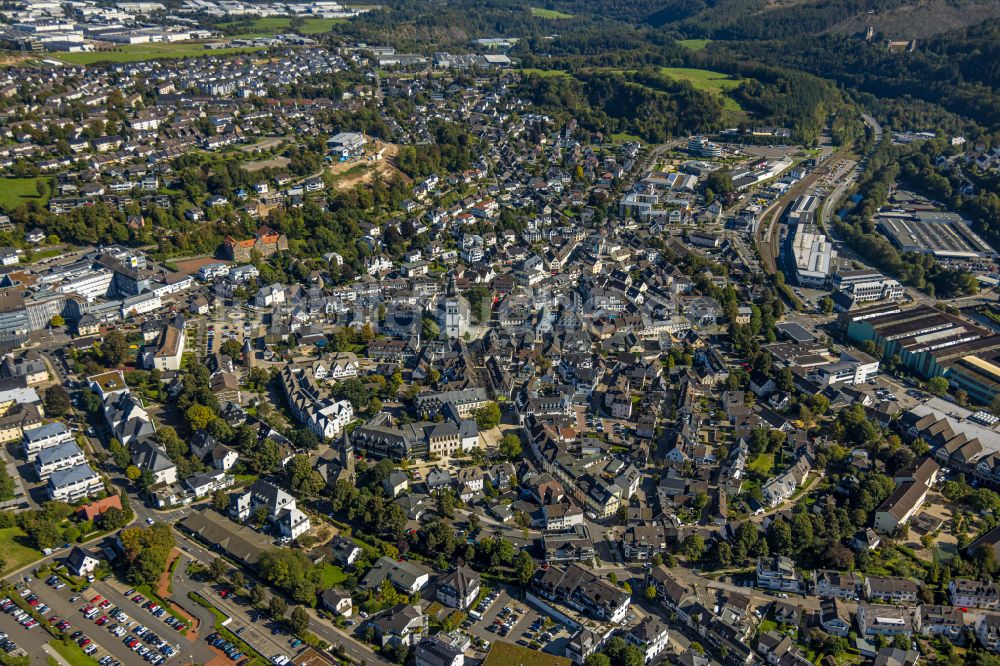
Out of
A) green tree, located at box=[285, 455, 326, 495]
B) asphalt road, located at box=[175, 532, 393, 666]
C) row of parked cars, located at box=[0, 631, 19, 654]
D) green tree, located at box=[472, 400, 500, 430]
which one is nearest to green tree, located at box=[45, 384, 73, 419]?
green tree, located at box=[285, 455, 326, 495]

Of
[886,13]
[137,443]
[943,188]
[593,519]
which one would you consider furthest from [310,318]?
[886,13]

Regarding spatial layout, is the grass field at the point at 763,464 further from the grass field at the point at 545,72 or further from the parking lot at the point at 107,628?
the grass field at the point at 545,72

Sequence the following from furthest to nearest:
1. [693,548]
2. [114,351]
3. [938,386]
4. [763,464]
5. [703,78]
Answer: [703,78] → [114,351] → [938,386] → [763,464] → [693,548]

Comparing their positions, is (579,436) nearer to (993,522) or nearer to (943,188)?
(993,522)

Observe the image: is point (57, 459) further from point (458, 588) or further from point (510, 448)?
point (510, 448)

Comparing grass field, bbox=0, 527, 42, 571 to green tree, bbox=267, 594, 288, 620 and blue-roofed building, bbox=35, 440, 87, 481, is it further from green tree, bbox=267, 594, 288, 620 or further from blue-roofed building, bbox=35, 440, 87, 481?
green tree, bbox=267, 594, 288, 620

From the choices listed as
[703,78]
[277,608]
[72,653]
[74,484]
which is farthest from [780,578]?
[703,78]
